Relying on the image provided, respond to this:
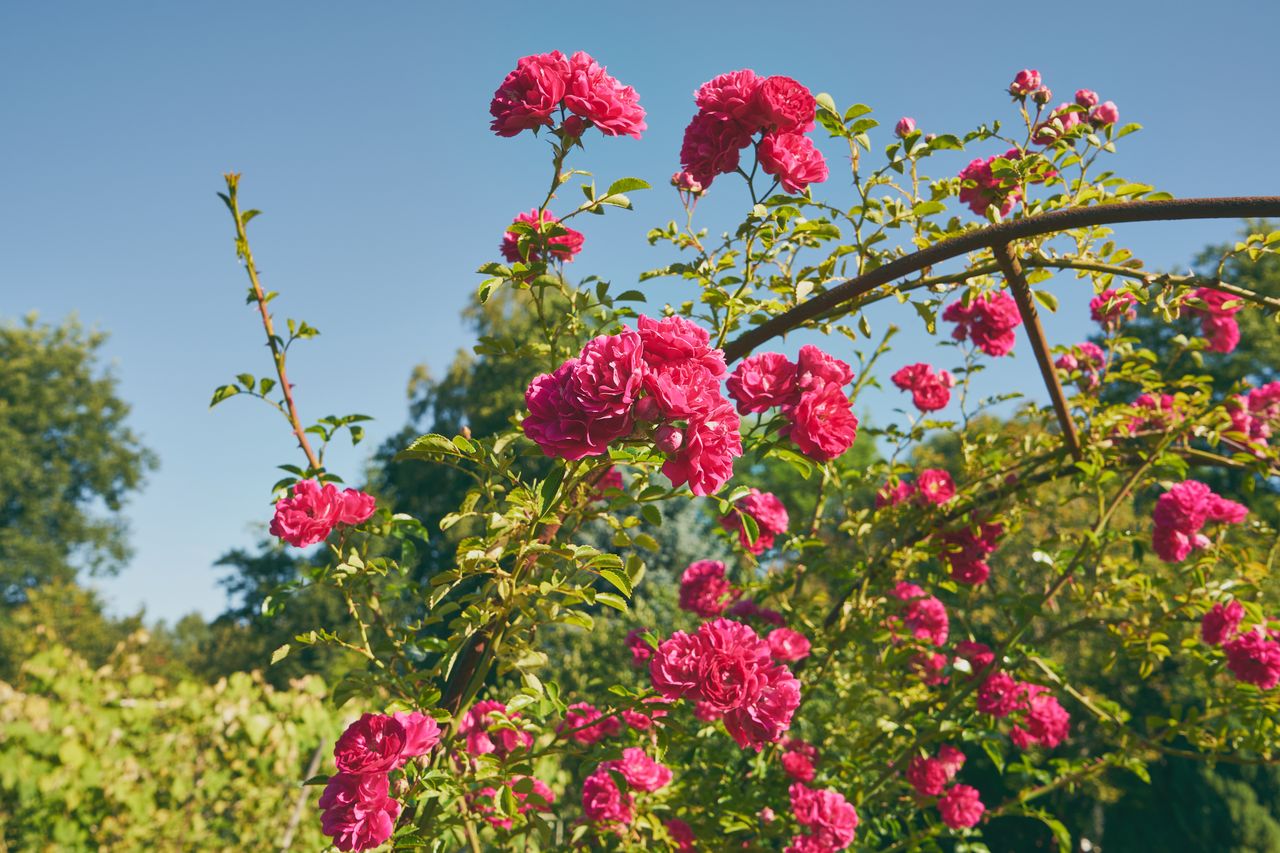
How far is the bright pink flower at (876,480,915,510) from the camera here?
296 centimetres

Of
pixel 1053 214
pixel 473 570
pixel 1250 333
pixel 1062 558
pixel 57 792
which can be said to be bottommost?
pixel 57 792

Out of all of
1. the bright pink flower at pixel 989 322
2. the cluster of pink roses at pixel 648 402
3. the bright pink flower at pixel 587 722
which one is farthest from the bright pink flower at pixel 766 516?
the cluster of pink roses at pixel 648 402

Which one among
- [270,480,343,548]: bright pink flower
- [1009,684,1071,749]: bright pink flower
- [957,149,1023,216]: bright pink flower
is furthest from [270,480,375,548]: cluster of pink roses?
[1009,684,1071,749]: bright pink flower

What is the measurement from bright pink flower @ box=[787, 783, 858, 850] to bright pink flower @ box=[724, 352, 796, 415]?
147cm

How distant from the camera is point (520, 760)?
5.76 ft

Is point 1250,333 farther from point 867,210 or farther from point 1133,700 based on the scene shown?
point 867,210

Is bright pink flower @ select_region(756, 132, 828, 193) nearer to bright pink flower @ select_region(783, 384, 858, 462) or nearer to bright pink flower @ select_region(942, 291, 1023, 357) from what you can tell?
bright pink flower @ select_region(783, 384, 858, 462)

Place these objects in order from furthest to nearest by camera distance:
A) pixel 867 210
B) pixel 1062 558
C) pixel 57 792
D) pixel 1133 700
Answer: pixel 1133 700 < pixel 57 792 < pixel 1062 558 < pixel 867 210

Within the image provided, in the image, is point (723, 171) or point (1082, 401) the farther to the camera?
point (1082, 401)

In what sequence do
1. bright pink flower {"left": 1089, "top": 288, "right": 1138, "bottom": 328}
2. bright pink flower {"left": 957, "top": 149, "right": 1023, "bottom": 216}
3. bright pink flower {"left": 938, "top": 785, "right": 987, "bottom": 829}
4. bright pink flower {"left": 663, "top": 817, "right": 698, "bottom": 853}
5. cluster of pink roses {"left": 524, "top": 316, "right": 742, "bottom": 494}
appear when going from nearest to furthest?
cluster of pink roses {"left": 524, "top": 316, "right": 742, "bottom": 494}, bright pink flower {"left": 957, "top": 149, "right": 1023, "bottom": 216}, bright pink flower {"left": 1089, "top": 288, "right": 1138, "bottom": 328}, bright pink flower {"left": 663, "top": 817, "right": 698, "bottom": 853}, bright pink flower {"left": 938, "top": 785, "right": 987, "bottom": 829}

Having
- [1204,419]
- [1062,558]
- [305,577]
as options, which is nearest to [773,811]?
[1062,558]

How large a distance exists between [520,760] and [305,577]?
743 millimetres

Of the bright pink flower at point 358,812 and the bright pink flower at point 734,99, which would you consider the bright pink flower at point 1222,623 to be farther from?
the bright pink flower at point 358,812

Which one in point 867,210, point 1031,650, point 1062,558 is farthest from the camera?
point 1062,558
